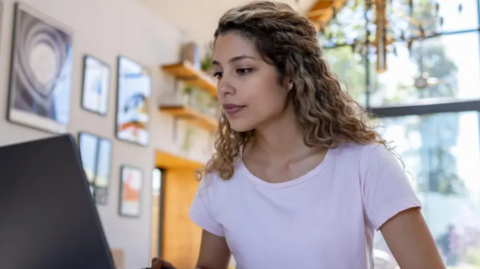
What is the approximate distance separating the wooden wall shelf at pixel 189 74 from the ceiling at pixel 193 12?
317 millimetres

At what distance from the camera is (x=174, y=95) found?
5.47 meters

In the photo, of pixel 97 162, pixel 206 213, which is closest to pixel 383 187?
pixel 206 213

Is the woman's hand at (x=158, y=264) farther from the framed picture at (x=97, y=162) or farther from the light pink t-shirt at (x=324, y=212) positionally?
the framed picture at (x=97, y=162)

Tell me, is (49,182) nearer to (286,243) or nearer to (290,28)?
(286,243)

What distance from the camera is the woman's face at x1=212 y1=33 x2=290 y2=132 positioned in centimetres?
119

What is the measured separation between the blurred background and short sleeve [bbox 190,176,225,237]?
2452 millimetres

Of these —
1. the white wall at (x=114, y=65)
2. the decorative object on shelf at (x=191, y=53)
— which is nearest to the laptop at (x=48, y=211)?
the white wall at (x=114, y=65)

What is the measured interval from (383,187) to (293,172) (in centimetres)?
19

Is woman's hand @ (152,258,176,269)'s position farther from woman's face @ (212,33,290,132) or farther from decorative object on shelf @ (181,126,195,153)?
decorative object on shelf @ (181,126,195,153)

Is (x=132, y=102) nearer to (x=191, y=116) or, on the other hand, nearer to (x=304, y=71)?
(x=191, y=116)

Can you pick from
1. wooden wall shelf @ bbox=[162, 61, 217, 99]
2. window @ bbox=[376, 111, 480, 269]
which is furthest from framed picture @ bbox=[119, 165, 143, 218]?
window @ bbox=[376, 111, 480, 269]

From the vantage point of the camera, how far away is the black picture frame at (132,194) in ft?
15.4

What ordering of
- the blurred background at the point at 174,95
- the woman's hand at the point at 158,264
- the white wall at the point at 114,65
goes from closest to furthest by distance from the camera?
the woman's hand at the point at 158,264 < the white wall at the point at 114,65 < the blurred background at the point at 174,95

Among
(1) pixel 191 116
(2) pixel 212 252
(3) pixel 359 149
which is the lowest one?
(2) pixel 212 252
